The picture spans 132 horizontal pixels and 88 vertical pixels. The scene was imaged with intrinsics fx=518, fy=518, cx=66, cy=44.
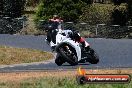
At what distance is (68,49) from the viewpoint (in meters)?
19.0

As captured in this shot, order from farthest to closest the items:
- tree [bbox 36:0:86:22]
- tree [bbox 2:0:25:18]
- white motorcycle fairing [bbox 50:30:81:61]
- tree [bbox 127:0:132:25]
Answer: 1. tree [bbox 2:0:25:18]
2. tree [bbox 127:0:132:25]
3. tree [bbox 36:0:86:22]
4. white motorcycle fairing [bbox 50:30:81:61]

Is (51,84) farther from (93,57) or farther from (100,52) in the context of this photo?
(100,52)

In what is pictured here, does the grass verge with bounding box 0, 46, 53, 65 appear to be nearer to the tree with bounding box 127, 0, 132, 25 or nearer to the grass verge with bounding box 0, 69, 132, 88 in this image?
the grass verge with bounding box 0, 69, 132, 88

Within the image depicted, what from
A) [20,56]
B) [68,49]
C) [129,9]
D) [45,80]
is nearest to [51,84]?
[45,80]

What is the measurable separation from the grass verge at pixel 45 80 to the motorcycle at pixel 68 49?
21.0 inches

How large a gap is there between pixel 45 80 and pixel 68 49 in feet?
8.81

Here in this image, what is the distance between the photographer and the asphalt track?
2119 centimetres

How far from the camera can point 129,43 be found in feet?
114

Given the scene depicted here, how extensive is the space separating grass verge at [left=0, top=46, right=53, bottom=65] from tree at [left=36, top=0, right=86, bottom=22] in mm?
14630

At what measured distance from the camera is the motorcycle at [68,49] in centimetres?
1872

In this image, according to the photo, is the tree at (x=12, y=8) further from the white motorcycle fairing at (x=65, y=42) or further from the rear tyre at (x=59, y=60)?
the white motorcycle fairing at (x=65, y=42)

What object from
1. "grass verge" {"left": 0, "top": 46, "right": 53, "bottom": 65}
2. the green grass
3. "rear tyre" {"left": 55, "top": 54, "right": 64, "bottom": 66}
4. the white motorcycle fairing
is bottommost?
"grass verge" {"left": 0, "top": 46, "right": 53, "bottom": 65}

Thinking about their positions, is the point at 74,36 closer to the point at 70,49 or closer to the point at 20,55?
the point at 70,49

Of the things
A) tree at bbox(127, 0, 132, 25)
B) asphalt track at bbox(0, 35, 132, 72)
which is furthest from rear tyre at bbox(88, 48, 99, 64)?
tree at bbox(127, 0, 132, 25)
